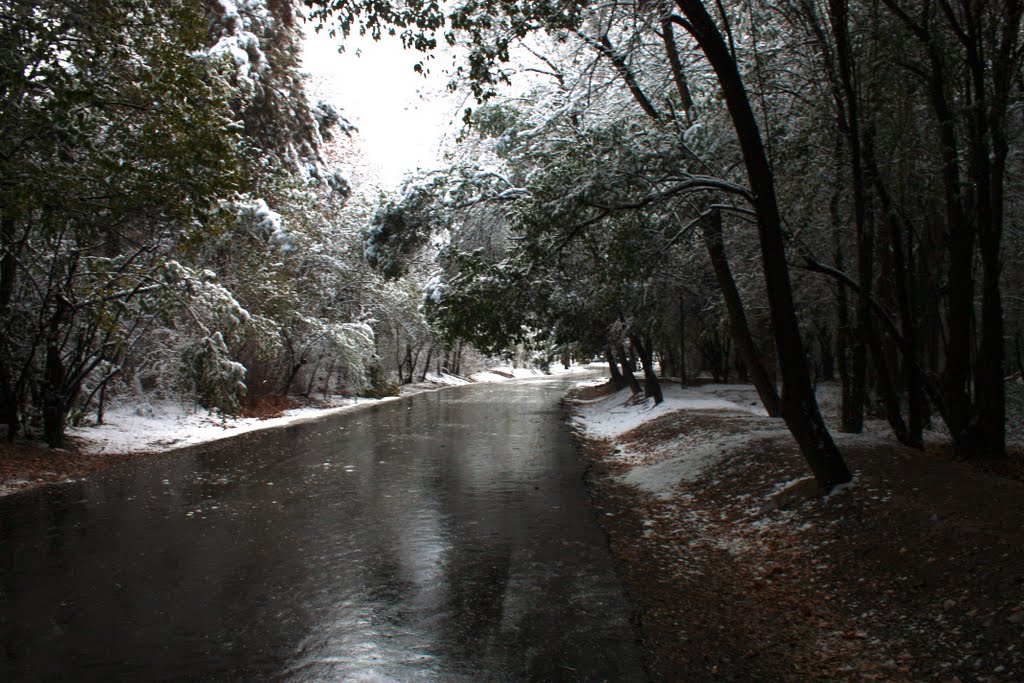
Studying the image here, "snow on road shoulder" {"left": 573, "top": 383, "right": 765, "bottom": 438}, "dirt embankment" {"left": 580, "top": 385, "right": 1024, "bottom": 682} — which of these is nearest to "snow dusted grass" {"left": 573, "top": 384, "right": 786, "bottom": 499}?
"snow on road shoulder" {"left": 573, "top": 383, "right": 765, "bottom": 438}

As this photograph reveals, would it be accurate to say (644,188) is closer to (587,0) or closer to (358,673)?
(587,0)

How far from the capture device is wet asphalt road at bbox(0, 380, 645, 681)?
15.6 feet

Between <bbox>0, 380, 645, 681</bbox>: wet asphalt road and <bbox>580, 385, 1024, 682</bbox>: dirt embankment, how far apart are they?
0.55m

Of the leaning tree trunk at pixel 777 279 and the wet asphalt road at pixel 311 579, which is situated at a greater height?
the leaning tree trunk at pixel 777 279

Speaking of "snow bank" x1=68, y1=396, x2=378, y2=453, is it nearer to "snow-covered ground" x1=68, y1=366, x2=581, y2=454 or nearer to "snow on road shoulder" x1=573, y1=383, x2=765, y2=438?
"snow-covered ground" x1=68, y1=366, x2=581, y2=454

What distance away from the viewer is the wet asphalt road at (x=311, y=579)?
475cm

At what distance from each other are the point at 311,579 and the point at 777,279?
18.5 feet

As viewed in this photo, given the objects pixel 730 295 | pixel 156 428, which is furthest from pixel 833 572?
pixel 156 428

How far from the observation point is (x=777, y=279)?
307 inches

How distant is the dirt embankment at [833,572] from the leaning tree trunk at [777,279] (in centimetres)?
47

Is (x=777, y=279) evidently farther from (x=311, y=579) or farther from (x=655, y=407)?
(x=655, y=407)

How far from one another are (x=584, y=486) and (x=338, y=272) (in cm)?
2227

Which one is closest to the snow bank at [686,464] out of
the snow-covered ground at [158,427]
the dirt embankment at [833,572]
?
the dirt embankment at [833,572]

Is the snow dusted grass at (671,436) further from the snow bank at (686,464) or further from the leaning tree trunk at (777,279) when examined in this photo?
the leaning tree trunk at (777,279)
